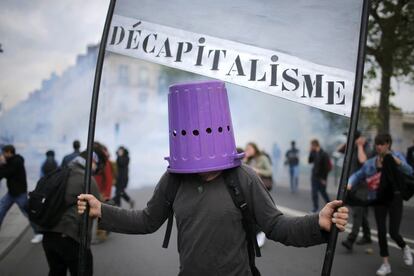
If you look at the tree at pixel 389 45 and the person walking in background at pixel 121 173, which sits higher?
the tree at pixel 389 45

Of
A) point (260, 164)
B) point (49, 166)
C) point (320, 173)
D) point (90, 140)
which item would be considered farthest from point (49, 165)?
point (90, 140)

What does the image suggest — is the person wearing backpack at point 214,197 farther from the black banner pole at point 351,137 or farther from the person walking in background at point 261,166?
the person walking in background at point 261,166

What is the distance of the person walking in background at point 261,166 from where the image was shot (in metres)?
6.62

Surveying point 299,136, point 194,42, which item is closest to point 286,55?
point 194,42

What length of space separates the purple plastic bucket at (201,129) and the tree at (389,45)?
400 inches

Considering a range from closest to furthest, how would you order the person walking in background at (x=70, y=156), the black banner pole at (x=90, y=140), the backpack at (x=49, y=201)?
the black banner pole at (x=90, y=140) < the backpack at (x=49, y=201) < the person walking in background at (x=70, y=156)

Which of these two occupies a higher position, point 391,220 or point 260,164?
point 260,164

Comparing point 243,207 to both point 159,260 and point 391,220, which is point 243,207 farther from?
point 159,260

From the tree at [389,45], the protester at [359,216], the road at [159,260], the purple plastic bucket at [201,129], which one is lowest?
the road at [159,260]

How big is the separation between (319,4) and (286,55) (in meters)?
0.31

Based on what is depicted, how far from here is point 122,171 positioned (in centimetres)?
1006

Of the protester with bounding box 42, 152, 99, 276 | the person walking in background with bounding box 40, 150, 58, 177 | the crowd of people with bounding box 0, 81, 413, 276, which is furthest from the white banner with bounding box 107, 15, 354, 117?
the person walking in background with bounding box 40, 150, 58, 177

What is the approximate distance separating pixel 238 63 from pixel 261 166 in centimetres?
467

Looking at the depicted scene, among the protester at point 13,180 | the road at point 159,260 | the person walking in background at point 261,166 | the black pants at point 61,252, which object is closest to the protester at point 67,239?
the black pants at point 61,252
